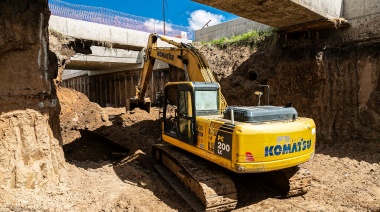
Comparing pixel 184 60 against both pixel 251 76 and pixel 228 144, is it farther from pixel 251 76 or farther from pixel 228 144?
pixel 251 76

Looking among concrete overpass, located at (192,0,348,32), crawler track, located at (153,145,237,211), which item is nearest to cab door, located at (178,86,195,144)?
crawler track, located at (153,145,237,211)

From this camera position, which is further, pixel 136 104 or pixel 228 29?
pixel 228 29

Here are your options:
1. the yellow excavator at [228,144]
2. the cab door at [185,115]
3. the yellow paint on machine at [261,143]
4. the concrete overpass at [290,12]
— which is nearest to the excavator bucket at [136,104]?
the yellow excavator at [228,144]

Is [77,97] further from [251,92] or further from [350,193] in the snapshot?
[350,193]

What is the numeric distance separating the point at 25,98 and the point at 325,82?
8.35 metres

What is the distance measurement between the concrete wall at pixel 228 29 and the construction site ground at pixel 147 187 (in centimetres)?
681

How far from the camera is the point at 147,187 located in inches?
242

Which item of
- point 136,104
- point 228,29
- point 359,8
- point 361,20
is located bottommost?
point 136,104

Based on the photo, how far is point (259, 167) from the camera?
4.68m

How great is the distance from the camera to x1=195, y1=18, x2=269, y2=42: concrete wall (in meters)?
12.8

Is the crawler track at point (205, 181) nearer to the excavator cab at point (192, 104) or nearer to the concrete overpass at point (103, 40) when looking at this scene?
the excavator cab at point (192, 104)

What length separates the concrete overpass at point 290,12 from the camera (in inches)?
264

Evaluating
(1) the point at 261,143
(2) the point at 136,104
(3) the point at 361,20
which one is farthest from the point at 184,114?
(2) the point at 136,104

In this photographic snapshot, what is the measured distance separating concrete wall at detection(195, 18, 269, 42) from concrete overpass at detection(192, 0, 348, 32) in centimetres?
365
